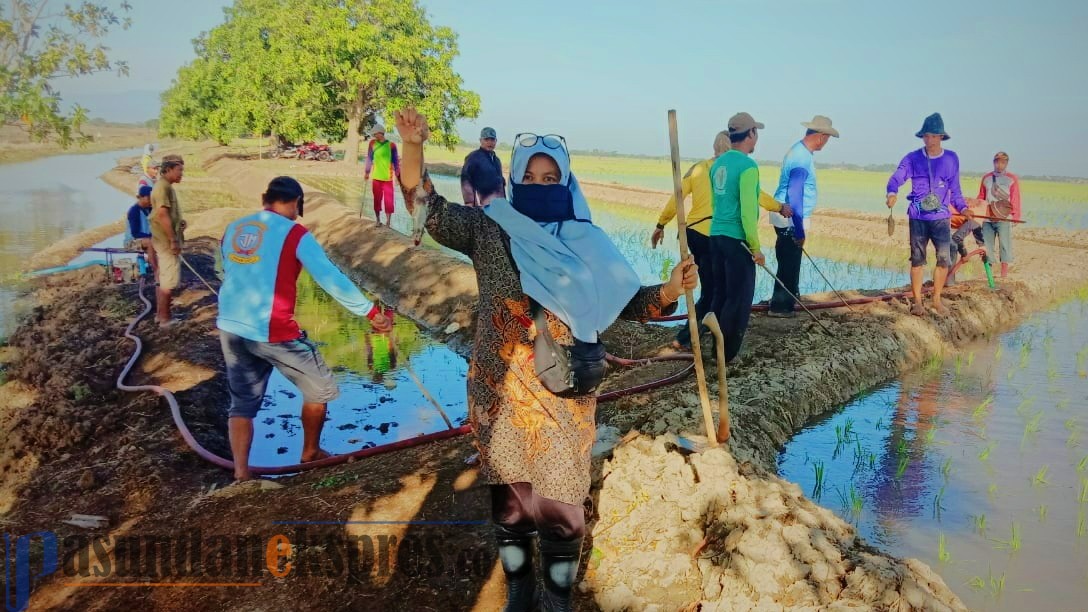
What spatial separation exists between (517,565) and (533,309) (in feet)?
3.09

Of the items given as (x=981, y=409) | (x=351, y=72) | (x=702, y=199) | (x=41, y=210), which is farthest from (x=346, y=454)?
(x=351, y=72)

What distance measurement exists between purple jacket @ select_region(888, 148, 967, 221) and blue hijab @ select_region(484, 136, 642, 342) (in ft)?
18.0

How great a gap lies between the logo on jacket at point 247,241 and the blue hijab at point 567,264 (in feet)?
5.70

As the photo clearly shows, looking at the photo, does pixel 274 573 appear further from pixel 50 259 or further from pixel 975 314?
pixel 50 259

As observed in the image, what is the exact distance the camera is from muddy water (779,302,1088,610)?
3396mm

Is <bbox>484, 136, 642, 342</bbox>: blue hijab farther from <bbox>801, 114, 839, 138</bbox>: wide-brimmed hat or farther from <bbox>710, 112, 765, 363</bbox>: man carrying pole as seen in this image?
<bbox>801, 114, 839, 138</bbox>: wide-brimmed hat

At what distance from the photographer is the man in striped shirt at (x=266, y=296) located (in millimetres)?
3537

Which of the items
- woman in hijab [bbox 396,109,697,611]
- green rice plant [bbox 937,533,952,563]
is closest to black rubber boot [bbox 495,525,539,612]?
woman in hijab [bbox 396,109,697,611]

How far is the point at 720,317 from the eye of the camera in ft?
17.2

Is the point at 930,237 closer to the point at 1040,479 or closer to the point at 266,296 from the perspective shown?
the point at 1040,479

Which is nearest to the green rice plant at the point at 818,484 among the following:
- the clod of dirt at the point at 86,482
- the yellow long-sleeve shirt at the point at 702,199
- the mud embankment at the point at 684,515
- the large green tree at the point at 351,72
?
the mud embankment at the point at 684,515

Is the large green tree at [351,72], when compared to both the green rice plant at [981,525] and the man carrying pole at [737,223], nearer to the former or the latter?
the man carrying pole at [737,223]

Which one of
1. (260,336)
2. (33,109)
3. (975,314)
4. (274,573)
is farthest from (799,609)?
(33,109)

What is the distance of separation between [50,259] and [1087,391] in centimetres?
1406
